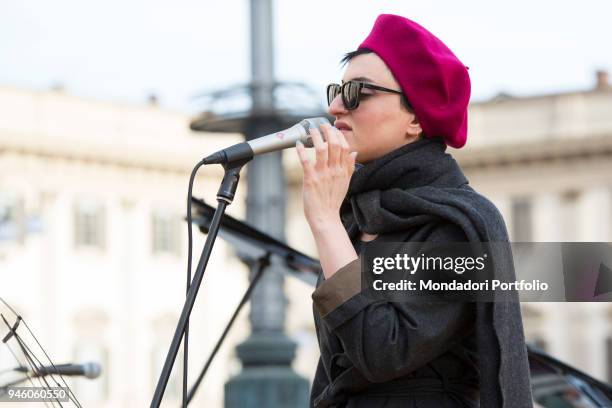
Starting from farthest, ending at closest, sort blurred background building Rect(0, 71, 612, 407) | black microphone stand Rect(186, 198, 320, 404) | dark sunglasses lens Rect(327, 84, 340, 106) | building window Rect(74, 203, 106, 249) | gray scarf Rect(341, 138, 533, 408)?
building window Rect(74, 203, 106, 249) → blurred background building Rect(0, 71, 612, 407) → black microphone stand Rect(186, 198, 320, 404) → dark sunglasses lens Rect(327, 84, 340, 106) → gray scarf Rect(341, 138, 533, 408)

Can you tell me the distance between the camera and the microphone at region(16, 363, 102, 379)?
2.75m

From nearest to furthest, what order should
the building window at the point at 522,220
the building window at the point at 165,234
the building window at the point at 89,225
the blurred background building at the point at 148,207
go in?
the blurred background building at the point at 148,207, the building window at the point at 89,225, the building window at the point at 522,220, the building window at the point at 165,234

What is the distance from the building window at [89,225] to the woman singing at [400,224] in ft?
119

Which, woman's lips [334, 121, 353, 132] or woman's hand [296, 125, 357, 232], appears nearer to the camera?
woman's hand [296, 125, 357, 232]

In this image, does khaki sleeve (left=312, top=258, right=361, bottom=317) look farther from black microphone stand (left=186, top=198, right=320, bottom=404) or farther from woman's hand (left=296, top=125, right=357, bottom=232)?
black microphone stand (left=186, top=198, right=320, bottom=404)

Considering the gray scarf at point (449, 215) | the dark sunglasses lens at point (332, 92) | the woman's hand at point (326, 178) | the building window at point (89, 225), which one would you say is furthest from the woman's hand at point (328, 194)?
the building window at point (89, 225)

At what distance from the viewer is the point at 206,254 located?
248cm

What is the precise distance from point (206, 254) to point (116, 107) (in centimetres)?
3772

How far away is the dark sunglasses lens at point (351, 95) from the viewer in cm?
263

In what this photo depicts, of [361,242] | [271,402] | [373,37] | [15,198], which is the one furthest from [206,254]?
[15,198]

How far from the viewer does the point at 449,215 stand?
2.47 meters

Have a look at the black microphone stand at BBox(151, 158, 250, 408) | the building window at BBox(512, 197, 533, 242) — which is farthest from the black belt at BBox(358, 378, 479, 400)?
the building window at BBox(512, 197, 533, 242)

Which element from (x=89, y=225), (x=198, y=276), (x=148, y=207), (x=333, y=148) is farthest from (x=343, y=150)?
(x=148, y=207)

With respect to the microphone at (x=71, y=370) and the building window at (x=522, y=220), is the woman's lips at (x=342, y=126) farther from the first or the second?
the building window at (x=522, y=220)
